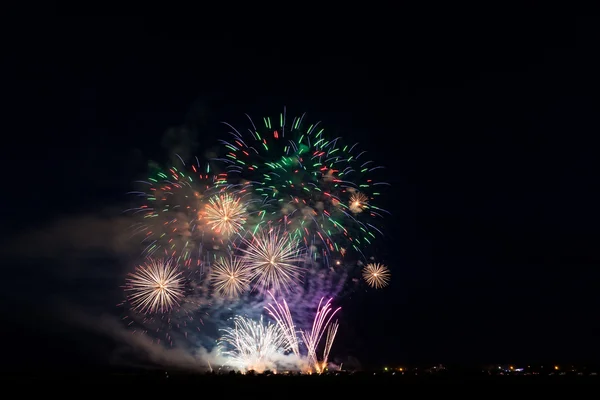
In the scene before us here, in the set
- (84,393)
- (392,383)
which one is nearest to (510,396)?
(392,383)

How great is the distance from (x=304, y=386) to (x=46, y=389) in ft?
54.7

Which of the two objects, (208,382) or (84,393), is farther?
(208,382)

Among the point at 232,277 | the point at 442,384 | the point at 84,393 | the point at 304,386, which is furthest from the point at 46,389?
the point at 442,384

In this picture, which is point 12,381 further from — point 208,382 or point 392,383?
point 392,383

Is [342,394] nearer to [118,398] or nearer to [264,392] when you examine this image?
[264,392]

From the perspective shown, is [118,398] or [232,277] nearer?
[118,398]

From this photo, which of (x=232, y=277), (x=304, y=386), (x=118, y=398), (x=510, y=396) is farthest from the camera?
(x=232, y=277)

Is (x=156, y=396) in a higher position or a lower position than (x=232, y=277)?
lower

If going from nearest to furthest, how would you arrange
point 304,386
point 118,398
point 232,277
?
point 118,398 < point 304,386 < point 232,277

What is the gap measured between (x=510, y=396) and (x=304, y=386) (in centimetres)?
1398

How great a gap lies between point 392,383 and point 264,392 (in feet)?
33.9

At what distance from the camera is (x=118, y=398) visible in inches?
1155

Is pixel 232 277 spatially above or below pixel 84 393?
above

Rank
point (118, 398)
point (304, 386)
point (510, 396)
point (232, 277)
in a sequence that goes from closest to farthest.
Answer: point (118, 398), point (510, 396), point (304, 386), point (232, 277)
